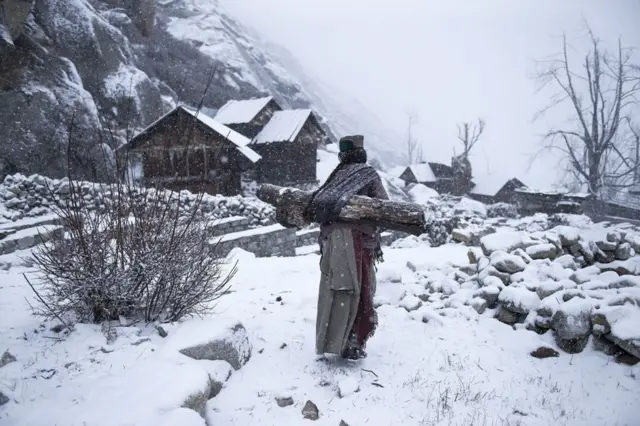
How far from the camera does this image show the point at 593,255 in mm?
5957

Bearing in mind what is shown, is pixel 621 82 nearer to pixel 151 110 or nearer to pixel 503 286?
pixel 503 286

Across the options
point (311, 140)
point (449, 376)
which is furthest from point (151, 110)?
point (449, 376)

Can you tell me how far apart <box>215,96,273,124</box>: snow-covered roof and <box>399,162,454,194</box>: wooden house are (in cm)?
2154

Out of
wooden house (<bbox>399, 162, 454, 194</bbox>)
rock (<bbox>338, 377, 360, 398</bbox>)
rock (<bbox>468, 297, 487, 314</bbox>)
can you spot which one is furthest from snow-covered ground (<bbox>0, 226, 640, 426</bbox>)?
wooden house (<bbox>399, 162, 454, 194</bbox>)

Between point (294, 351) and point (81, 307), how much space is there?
2016mm

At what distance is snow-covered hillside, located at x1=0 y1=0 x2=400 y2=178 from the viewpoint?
1441cm

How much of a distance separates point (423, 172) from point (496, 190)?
8859 mm

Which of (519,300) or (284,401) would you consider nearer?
(284,401)

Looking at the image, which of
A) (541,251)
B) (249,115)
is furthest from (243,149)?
(541,251)

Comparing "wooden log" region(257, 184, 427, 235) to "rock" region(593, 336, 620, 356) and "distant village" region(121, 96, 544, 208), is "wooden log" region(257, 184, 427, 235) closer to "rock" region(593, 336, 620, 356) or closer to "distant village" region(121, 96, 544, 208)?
"rock" region(593, 336, 620, 356)

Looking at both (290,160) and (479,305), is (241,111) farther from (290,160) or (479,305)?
(479,305)

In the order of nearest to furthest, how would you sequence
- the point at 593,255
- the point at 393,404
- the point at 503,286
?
the point at 393,404, the point at 503,286, the point at 593,255

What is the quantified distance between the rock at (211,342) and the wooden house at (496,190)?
39.5 m

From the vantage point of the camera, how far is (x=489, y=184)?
127 ft
